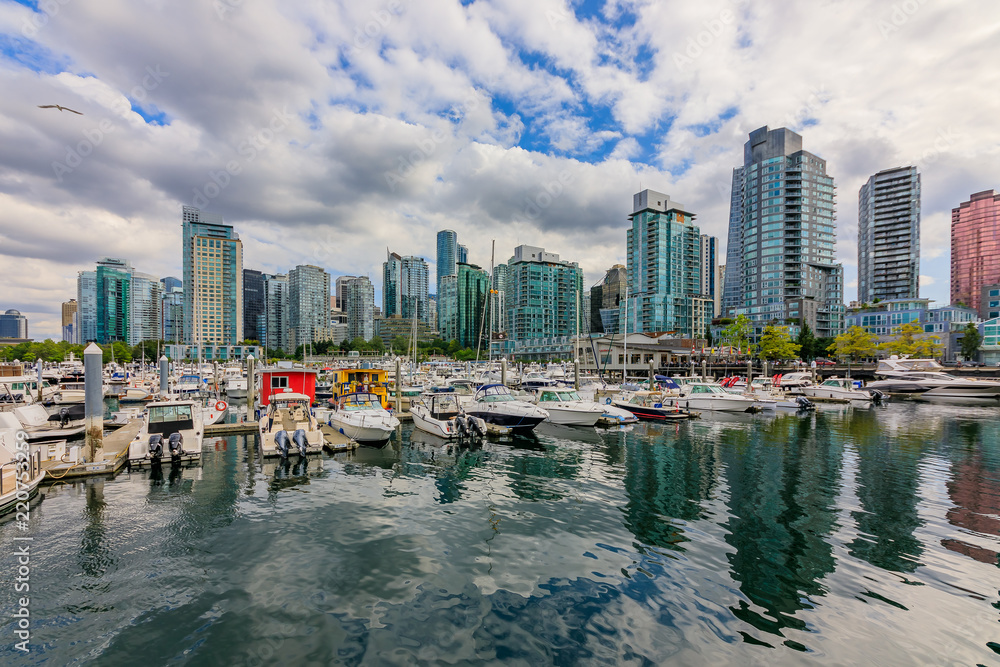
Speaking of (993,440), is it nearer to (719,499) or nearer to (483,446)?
(719,499)

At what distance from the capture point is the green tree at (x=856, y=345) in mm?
79562

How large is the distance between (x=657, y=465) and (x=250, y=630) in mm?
17615

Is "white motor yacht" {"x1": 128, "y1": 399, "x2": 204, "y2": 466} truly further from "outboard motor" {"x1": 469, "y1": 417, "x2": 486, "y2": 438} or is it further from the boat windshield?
"outboard motor" {"x1": 469, "y1": 417, "x2": 486, "y2": 438}

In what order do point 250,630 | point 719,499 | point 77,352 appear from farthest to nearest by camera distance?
point 77,352, point 719,499, point 250,630

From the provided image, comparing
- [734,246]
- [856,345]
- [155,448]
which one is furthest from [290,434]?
[734,246]

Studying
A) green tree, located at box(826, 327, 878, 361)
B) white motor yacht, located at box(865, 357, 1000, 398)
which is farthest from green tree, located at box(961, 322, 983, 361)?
white motor yacht, located at box(865, 357, 1000, 398)

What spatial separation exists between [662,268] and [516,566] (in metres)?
173

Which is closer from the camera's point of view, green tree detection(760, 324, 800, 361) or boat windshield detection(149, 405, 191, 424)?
boat windshield detection(149, 405, 191, 424)

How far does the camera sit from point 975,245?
157 m

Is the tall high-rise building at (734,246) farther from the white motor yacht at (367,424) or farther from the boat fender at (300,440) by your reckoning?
the boat fender at (300,440)

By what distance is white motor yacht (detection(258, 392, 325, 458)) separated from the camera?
2088 centimetres

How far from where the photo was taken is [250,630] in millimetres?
7809

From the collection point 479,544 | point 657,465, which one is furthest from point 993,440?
point 479,544

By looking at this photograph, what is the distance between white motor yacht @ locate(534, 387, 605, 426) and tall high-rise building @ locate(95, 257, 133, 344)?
23044cm
